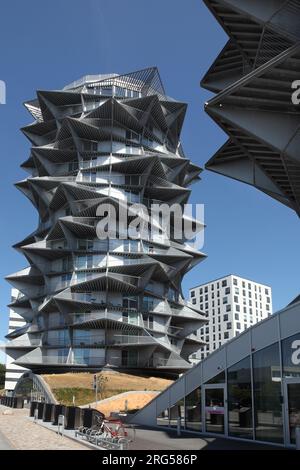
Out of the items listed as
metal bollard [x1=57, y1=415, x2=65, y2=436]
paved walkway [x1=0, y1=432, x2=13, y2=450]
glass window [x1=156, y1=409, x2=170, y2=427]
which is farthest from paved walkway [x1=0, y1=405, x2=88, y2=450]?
glass window [x1=156, y1=409, x2=170, y2=427]

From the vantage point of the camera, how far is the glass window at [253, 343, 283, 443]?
1880 cm

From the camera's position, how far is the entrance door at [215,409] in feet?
73.1

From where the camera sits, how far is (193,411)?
2486cm

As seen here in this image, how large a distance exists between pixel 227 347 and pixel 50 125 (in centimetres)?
6095

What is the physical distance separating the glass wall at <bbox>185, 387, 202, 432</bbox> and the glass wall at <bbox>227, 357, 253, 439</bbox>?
2.83 metres

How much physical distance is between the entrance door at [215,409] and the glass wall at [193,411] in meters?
0.65

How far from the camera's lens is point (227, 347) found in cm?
2270

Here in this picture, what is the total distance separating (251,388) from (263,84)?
12.6 m

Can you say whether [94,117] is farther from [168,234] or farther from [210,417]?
[210,417]

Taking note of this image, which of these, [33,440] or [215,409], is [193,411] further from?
[33,440]

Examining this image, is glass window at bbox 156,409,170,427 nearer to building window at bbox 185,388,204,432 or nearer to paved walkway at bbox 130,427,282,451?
building window at bbox 185,388,204,432

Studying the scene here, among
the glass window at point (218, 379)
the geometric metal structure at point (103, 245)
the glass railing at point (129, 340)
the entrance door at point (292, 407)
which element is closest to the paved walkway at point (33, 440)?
the glass window at point (218, 379)

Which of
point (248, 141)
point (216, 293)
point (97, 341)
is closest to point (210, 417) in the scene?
point (248, 141)

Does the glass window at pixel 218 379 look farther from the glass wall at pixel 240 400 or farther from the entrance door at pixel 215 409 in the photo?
the glass wall at pixel 240 400
